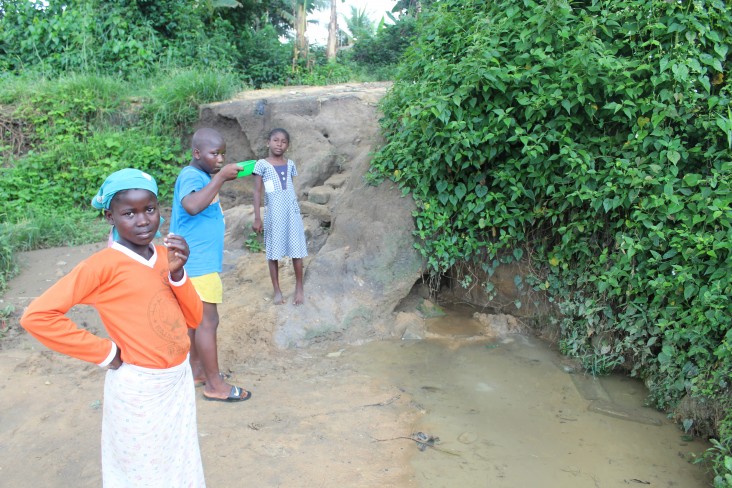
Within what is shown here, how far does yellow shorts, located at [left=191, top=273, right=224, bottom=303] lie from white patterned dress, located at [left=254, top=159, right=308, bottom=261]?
1.22 metres

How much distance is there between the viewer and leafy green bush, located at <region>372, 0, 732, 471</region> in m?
3.67

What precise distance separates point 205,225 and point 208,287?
382mm

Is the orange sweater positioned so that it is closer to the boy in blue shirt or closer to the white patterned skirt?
the white patterned skirt

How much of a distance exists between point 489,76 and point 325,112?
335 cm

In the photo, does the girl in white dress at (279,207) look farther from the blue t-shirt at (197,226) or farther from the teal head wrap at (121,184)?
the teal head wrap at (121,184)

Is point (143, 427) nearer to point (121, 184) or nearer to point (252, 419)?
point (121, 184)

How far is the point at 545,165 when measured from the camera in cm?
435

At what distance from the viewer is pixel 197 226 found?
3.39 metres

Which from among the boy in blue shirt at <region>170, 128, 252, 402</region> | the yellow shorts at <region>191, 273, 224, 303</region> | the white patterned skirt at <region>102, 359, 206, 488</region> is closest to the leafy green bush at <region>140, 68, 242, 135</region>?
the boy in blue shirt at <region>170, 128, 252, 402</region>

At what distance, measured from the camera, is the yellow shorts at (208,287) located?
3443mm

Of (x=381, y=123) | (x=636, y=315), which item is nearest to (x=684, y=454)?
(x=636, y=315)

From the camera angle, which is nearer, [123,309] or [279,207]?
[123,309]

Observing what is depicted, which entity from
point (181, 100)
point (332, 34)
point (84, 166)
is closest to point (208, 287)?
point (84, 166)

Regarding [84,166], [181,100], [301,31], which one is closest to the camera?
[84,166]
